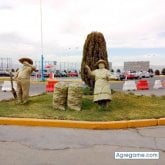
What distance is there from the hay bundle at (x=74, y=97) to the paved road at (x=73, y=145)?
180cm

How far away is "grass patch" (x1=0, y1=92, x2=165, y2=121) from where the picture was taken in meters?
10.1

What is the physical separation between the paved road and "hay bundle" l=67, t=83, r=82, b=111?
1.80m

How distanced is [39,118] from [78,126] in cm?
106

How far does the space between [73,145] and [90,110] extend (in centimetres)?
346

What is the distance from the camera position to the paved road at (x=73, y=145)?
21.6 ft

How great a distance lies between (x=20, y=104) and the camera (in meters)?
11.8

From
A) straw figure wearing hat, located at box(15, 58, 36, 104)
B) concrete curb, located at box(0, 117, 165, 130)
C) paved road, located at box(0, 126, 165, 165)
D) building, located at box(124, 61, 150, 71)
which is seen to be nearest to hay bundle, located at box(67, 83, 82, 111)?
concrete curb, located at box(0, 117, 165, 130)

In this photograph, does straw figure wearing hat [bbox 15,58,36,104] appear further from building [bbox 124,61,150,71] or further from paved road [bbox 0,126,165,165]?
building [bbox 124,61,150,71]

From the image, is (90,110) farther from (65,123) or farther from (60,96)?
(65,123)

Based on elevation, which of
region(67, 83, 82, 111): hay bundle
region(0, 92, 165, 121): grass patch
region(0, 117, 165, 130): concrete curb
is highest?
region(67, 83, 82, 111): hay bundle

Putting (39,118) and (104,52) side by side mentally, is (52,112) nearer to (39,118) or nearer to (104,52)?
(39,118)

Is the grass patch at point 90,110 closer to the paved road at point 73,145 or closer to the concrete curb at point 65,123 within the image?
the concrete curb at point 65,123

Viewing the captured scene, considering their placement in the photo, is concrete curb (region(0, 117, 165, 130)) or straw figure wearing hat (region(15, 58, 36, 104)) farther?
straw figure wearing hat (region(15, 58, 36, 104))

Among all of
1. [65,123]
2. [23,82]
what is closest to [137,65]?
[23,82]
